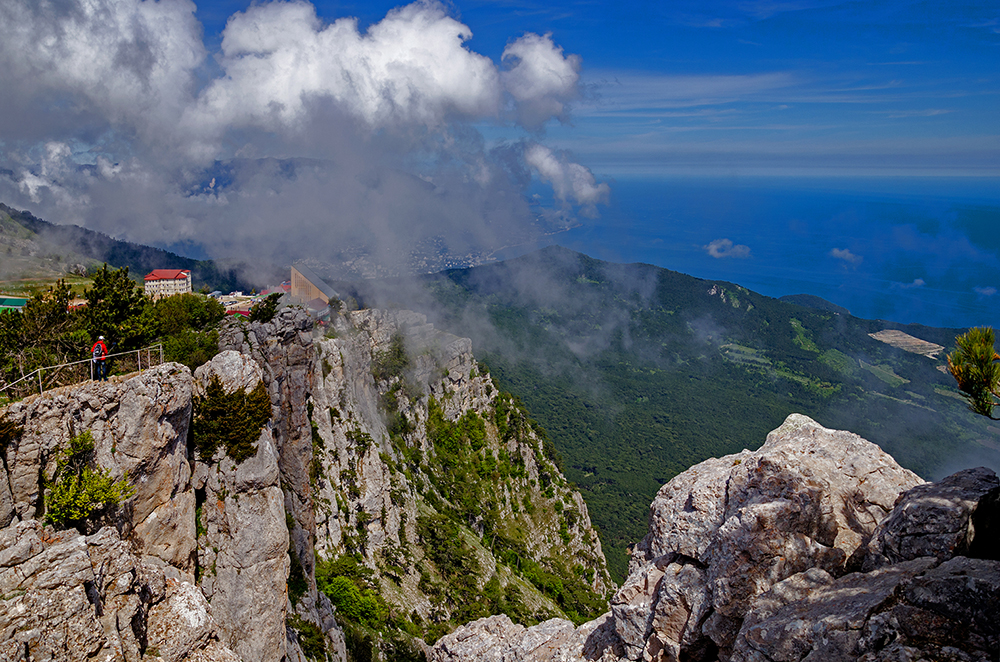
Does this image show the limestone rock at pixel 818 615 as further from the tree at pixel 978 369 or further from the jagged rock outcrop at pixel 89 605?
the jagged rock outcrop at pixel 89 605

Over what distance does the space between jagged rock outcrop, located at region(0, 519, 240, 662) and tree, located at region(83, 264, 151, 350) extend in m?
9.54

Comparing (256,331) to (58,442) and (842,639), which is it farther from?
(842,639)

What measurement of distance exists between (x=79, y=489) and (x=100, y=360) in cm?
584

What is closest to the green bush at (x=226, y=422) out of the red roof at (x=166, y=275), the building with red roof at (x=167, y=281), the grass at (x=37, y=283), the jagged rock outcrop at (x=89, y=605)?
the jagged rock outcrop at (x=89, y=605)

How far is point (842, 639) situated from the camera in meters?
10.1

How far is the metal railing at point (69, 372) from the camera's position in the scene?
18344mm

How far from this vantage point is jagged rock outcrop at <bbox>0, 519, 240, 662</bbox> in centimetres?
1302

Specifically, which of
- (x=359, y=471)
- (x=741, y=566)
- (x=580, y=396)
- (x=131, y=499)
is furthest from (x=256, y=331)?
(x=580, y=396)

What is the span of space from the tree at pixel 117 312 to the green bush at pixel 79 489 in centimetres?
665

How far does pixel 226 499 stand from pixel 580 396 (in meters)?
148

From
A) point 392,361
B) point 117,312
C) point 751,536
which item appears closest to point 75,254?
point 392,361

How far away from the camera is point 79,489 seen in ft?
54.4

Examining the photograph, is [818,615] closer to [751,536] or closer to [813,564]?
[813,564]

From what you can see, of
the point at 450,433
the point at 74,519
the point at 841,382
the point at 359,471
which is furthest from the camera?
the point at 841,382
